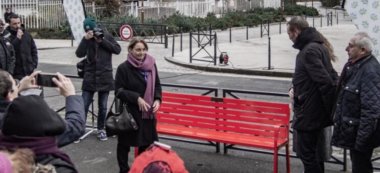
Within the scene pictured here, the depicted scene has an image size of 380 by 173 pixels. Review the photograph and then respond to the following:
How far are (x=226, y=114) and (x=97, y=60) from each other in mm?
2099

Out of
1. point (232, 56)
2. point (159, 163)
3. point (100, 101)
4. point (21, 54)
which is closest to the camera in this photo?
point (159, 163)

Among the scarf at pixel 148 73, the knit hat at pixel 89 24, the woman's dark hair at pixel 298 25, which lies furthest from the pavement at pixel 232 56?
the scarf at pixel 148 73

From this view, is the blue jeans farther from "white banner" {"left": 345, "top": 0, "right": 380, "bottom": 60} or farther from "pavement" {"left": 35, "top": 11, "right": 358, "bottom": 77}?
"pavement" {"left": 35, "top": 11, "right": 358, "bottom": 77}

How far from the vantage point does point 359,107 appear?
16.3 feet

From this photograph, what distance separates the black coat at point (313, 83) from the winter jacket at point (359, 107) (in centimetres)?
20

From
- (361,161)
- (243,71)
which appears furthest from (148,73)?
(243,71)

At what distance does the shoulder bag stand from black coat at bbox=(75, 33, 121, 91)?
6.18 ft

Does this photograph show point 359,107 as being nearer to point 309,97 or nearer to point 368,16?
point 309,97

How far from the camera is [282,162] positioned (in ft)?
23.2

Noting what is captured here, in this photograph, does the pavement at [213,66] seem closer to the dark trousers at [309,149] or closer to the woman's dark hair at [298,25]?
the dark trousers at [309,149]

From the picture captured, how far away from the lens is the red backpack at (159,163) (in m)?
2.64

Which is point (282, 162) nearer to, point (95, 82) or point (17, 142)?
point (95, 82)

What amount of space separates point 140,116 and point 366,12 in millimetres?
2743

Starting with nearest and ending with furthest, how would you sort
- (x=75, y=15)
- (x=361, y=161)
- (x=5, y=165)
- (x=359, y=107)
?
(x=5, y=165), (x=359, y=107), (x=361, y=161), (x=75, y=15)
